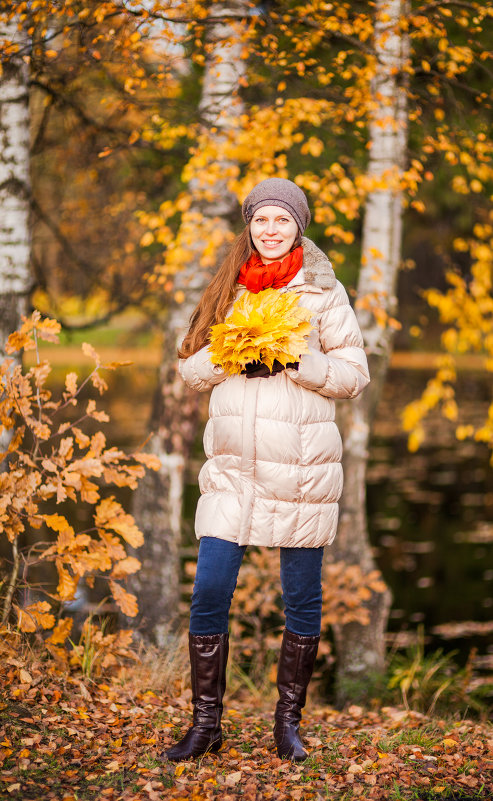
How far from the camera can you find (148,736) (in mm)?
3645

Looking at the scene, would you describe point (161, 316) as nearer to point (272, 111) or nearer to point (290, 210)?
point (272, 111)

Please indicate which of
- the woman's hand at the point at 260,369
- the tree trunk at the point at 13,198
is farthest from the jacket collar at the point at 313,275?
the tree trunk at the point at 13,198

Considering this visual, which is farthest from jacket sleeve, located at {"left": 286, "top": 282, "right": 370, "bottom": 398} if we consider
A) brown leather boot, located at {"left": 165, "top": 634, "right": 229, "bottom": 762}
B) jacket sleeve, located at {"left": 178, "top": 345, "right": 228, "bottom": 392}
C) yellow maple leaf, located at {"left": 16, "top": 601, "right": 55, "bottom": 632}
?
yellow maple leaf, located at {"left": 16, "top": 601, "right": 55, "bottom": 632}

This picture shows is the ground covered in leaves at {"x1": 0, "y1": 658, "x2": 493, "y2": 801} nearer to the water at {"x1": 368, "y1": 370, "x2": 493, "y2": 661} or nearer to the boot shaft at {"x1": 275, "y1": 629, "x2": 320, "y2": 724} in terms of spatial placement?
the boot shaft at {"x1": 275, "y1": 629, "x2": 320, "y2": 724}

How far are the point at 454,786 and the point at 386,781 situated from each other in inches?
10.2

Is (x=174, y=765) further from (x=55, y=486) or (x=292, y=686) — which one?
(x=55, y=486)

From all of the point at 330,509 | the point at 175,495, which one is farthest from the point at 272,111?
the point at 330,509

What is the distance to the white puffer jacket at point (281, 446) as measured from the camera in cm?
332

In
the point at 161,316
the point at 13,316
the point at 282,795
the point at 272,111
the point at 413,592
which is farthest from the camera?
the point at 161,316

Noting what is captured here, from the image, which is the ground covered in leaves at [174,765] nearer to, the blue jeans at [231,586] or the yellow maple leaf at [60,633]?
the yellow maple leaf at [60,633]

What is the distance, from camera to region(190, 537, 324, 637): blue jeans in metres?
3.33

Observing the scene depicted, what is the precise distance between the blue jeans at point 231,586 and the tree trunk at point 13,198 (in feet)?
7.19

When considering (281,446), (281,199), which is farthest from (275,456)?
(281,199)

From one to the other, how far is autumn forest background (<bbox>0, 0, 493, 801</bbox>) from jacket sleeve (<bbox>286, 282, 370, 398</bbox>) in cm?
92
